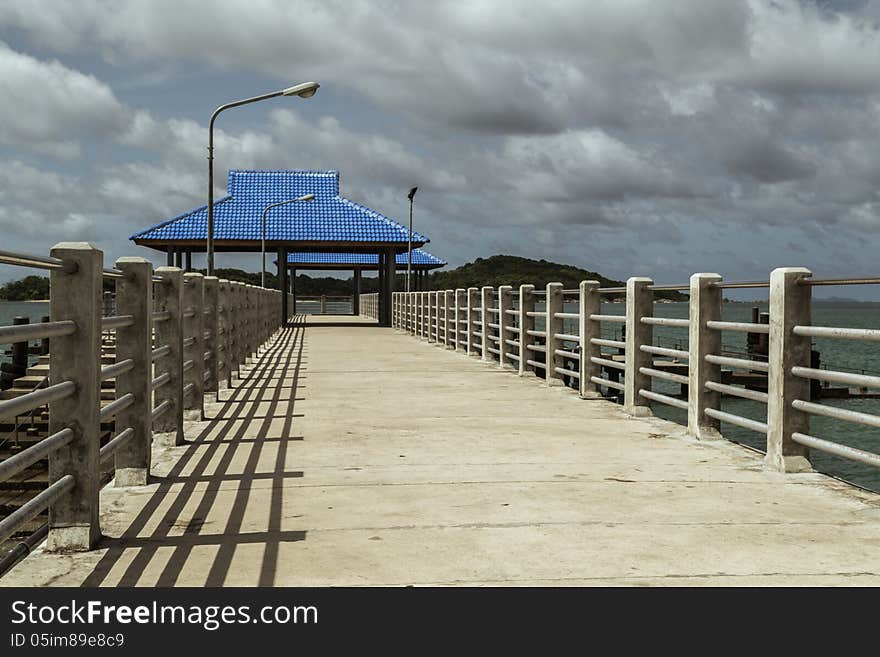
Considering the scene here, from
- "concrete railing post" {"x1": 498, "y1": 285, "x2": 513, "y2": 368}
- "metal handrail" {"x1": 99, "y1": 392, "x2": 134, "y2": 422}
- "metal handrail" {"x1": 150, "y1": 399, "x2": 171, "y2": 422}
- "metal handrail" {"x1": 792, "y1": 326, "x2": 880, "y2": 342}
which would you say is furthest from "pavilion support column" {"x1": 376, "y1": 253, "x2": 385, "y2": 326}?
"metal handrail" {"x1": 99, "y1": 392, "x2": 134, "y2": 422}

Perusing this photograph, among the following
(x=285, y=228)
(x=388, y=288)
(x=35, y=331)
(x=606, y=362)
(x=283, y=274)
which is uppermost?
(x=285, y=228)

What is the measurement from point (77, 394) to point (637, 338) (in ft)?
21.4

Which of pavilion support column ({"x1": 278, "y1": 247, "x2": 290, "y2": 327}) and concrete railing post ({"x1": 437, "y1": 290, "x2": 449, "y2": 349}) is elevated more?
pavilion support column ({"x1": 278, "y1": 247, "x2": 290, "y2": 327})

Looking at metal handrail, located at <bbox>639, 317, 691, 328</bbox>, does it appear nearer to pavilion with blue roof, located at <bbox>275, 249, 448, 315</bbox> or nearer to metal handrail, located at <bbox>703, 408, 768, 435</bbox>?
metal handrail, located at <bbox>703, 408, 768, 435</bbox>

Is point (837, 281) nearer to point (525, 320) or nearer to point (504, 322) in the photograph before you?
point (525, 320)

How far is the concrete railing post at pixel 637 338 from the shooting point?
32.2ft

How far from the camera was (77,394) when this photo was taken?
15.2 ft

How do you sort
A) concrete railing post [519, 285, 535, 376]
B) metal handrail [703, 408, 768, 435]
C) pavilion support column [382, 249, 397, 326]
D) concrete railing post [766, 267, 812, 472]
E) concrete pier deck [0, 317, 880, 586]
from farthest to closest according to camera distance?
pavilion support column [382, 249, 397, 326] → concrete railing post [519, 285, 535, 376] → metal handrail [703, 408, 768, 435] → concrete railing post [766, 267, 812, 472] → concrete pier deck [0, 317, 880, 586]

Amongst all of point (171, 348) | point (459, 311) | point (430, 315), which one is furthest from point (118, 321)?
point (430, 315)

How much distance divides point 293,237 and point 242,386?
2998 centimetres

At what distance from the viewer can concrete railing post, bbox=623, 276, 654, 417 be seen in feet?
32.2

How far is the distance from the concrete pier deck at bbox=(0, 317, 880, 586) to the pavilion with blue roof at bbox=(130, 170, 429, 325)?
33.0 m

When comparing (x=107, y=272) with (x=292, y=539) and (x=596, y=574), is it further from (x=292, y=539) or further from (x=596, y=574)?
(x=596, y=574)
